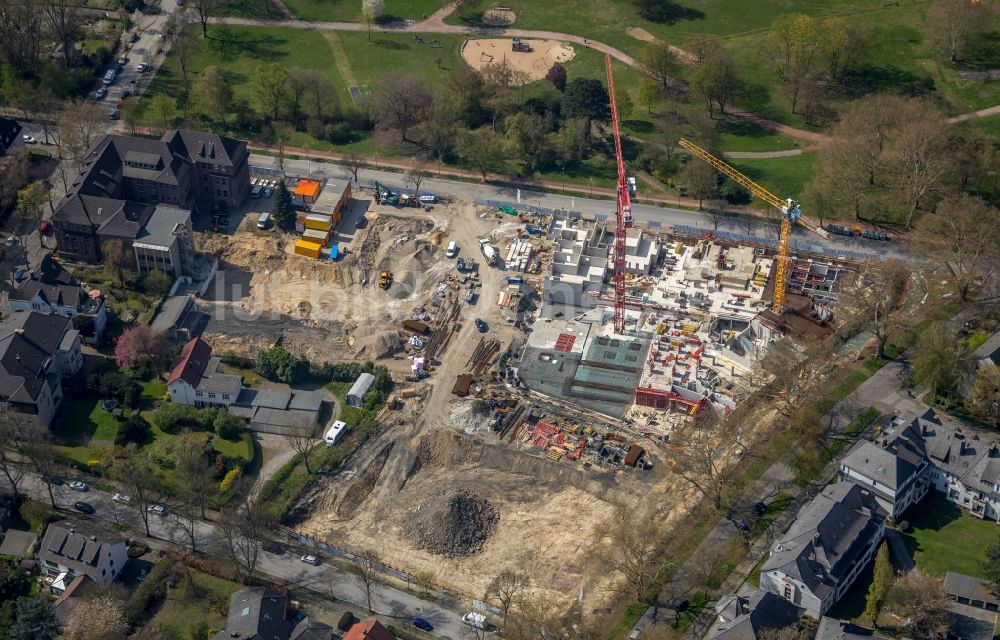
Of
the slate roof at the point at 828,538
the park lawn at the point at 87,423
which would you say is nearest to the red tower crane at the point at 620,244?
the slate roof at the point at 828,538

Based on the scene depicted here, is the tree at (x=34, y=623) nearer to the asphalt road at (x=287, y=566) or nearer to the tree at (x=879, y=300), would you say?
the asphalt road at (x=287, y=566)

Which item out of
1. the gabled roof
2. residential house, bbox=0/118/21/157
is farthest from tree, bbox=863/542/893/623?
residential house, bbox=0/118/21/157

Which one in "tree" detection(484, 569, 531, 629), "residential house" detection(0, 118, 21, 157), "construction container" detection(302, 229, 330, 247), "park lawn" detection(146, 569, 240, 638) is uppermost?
"residential house" detection(0, 118, 21, 157)

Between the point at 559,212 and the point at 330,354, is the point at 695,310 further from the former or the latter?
the point at 330,354

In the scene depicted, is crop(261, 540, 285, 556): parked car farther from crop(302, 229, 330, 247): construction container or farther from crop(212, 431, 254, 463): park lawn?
crop(302, 229, 330, 247): construction container

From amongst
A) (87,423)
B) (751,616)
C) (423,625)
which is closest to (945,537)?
(751,616)
